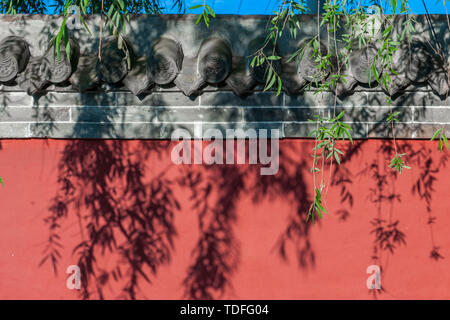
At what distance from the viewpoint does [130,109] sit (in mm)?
2918

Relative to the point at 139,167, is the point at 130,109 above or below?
above

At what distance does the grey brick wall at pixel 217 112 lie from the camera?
290 cm

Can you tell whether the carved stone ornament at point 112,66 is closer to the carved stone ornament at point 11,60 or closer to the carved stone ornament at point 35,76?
the carved stone ornament at point 35,76

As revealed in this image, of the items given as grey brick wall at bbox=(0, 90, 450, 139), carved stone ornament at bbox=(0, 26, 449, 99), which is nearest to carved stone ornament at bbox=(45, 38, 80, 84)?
carved stone ornament at bbox=(0, 26, 449, 99)

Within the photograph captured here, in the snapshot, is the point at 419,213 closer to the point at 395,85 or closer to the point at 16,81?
the point at 395,85

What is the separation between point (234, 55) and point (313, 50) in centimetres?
A: 47

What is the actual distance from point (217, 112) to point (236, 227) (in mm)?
708

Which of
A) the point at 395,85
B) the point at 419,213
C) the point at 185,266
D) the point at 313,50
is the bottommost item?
the point at 185,266

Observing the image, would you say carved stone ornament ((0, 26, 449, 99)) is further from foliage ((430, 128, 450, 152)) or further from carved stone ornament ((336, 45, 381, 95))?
foliage ((430, 128, 450, 152))

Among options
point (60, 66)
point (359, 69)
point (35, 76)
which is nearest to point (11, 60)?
point (35, 76)

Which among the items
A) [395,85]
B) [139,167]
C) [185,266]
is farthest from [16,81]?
[395,85]

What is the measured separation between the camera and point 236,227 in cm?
294

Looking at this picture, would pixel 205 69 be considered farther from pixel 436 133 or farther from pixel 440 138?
pixel 440 138

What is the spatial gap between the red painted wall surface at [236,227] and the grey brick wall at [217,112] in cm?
10
